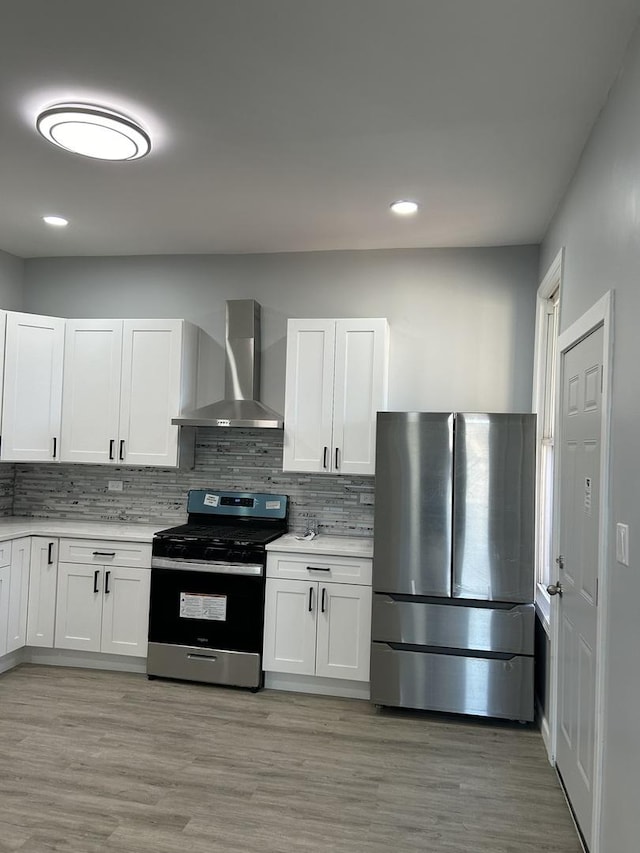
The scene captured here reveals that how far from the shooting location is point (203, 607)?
401 cm

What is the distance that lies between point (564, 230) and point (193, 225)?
2.17m

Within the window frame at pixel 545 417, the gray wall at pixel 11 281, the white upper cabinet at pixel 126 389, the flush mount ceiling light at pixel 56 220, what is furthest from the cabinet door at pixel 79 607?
the window frame at pixel 545 417

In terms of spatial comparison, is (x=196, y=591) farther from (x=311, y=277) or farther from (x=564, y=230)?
(x=564, y=230)

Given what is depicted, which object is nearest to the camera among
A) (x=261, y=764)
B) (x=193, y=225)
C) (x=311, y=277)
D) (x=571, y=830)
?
(x=571, y=830)

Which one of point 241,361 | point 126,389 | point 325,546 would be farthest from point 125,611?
point 241,361

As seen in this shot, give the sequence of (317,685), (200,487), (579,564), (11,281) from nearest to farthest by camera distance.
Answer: (579,564) → (317,685) → (200,487) → (11,281)

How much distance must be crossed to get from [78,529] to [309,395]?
179cm

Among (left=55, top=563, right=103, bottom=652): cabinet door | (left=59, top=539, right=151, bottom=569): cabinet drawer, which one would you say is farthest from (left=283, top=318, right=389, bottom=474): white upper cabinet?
(left=55, top=563, right=103, bottom=652): cabinet door

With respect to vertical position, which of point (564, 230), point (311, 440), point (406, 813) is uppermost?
point (564, 230)

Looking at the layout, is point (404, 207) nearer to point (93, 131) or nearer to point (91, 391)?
point (93, 131)

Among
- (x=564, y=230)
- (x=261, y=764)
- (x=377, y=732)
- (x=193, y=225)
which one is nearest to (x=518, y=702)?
(x=377, y=732)

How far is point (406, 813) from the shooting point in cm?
267

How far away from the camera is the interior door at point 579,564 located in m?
2.38

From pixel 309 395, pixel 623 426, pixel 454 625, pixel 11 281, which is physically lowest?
pixel 454 625
